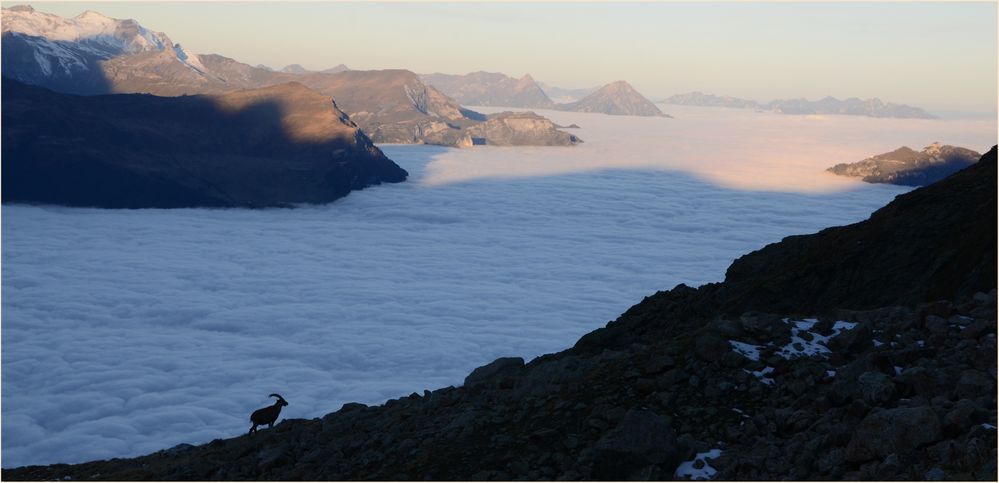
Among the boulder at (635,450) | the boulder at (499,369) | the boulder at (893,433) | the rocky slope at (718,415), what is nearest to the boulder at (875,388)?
the rocky slope at (718,415)

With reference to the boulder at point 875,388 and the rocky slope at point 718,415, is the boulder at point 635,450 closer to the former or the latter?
the rocky slope at point 718,415

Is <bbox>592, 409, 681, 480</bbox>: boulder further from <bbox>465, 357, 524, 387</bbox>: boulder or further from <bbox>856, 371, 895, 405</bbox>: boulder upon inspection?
<bbox>465, 357, 524, 387</bbox>: boulder

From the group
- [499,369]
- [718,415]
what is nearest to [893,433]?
[718,415]

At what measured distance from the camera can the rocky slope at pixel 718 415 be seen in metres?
15.3

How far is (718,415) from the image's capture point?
1780 cm

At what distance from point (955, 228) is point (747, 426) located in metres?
18.3

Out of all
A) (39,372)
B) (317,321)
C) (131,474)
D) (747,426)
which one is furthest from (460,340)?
(747,426)

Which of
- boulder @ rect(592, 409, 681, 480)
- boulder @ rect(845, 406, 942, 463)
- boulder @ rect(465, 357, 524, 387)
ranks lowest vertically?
boulder @ rect(465, 357, 524, 387)

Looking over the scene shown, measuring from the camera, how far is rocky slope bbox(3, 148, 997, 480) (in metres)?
15.3

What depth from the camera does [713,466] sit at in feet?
53.3

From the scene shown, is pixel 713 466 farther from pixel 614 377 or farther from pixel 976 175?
pixel 976 175

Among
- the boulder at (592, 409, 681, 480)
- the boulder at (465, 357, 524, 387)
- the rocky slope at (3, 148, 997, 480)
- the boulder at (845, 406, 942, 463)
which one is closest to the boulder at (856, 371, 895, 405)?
the rocky slope at (3, 148, 997, 480)

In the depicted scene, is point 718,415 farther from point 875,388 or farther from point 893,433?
point 893,433

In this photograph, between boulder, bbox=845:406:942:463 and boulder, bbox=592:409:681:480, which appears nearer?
boulder, bbox=845:406:942:463
